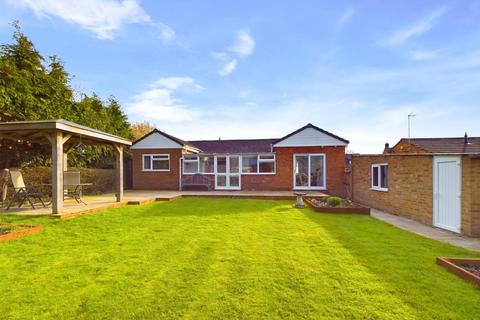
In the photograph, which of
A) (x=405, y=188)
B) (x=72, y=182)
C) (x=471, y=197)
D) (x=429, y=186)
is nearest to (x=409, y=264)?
(x=471, y=197)

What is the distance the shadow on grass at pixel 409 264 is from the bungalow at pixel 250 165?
9.25 m

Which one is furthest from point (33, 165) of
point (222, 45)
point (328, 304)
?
point (328, 304)

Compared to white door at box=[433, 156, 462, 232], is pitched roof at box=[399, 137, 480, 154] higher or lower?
higher

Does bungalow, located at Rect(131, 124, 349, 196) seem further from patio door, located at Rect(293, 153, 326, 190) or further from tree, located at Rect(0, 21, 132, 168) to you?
tree, located at Rect(0, 21, 132, 168)

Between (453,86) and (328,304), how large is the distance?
1515 centimetres

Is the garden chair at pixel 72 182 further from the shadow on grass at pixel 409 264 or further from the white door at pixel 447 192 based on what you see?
the white door at pixel 447 192

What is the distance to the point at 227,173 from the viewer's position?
58.2ft

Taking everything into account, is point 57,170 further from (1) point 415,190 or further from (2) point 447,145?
(2) point 447,145

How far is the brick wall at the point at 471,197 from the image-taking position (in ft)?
21.2

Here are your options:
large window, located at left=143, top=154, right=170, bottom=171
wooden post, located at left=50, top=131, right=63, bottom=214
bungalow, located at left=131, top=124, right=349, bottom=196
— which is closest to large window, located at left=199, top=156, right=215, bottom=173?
bungalow, located at left=131, top=124, right=349, bottom=196

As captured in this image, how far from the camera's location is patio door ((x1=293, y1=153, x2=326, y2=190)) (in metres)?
16.5

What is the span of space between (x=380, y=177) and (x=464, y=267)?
7963 millimetres

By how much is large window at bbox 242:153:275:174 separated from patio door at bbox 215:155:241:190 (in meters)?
0.53

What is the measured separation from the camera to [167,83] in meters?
16.7
